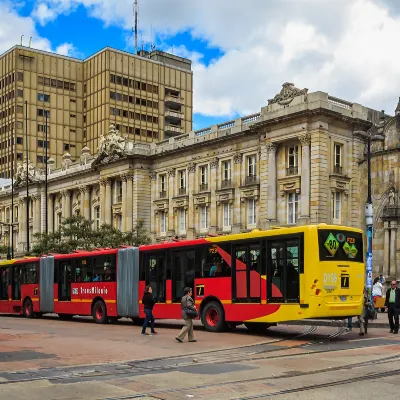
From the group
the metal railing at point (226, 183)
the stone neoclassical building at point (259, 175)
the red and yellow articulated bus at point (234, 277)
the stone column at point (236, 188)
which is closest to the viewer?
the red and yellow articulated bus at point (234, 277)

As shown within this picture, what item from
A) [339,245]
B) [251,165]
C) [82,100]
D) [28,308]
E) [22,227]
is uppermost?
[82,100]

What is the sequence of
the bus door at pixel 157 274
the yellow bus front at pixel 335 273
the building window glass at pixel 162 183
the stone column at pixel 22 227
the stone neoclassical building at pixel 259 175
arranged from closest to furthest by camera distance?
the yellow bus front at pixel 335 273
the bus door at pixel 157 274
the stone neoclassical building at pixel 259 175
the building window glass at pixel 162 183
the stone column at pixel 22 227

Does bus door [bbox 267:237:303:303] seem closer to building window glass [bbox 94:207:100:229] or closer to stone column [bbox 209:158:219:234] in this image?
stone column [bbox 209:158:219:234]

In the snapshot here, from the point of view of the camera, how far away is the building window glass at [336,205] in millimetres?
49375

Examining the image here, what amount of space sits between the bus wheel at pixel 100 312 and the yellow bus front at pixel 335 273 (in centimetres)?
1207

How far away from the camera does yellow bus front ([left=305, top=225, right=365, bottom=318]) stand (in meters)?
20.5

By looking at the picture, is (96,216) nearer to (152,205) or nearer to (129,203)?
→ (129,203)

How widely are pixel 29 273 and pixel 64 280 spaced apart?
166 inches

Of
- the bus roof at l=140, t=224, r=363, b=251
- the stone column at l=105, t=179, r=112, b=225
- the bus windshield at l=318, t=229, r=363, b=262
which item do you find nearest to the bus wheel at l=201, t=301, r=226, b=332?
the bus roof at l=140, t=224, r=363, b=251

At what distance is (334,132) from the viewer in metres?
49.3

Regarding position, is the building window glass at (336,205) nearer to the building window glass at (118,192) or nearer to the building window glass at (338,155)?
the building window glass at (338,155)

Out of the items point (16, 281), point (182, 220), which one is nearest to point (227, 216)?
point (182, 220)

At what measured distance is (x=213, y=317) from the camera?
24.3 metres

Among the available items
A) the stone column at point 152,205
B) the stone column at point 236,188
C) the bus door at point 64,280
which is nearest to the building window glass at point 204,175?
the stone column at point 236,188
